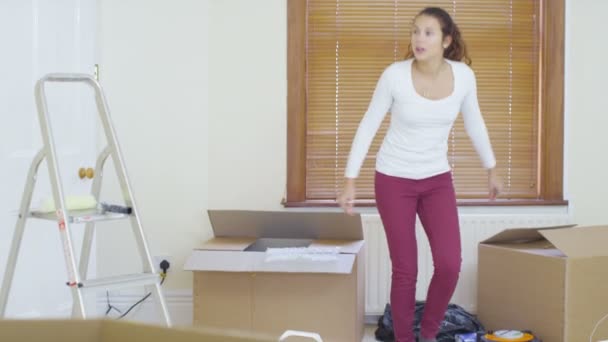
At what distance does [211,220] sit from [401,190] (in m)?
0.93

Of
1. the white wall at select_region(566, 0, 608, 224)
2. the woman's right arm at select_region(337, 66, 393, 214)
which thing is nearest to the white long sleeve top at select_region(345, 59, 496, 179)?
the woman's right arm at select_region(337, 66, 393, 214)

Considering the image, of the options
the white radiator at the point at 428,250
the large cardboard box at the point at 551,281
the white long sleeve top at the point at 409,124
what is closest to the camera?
the white long sleeve top at the point at 409,124

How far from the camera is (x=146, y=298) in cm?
424

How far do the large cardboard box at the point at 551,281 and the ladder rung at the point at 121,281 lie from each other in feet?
5.65

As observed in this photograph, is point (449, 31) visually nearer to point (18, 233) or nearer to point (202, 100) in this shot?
point (202, 100)

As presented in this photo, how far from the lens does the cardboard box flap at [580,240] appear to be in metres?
3.53

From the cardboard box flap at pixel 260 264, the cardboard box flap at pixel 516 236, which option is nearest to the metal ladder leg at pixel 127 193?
the cardboard box flap at pixel 260 264

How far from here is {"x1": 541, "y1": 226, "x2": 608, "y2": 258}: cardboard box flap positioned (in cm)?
353

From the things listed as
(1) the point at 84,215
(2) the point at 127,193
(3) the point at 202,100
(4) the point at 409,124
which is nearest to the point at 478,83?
(4) the point at 409,124

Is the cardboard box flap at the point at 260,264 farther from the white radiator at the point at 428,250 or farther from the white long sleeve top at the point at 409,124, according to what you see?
the white radiator at the point at 428,250

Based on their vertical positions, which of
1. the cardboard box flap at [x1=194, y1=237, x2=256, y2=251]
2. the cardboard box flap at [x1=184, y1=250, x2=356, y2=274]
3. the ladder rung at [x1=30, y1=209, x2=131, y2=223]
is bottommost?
the cardboard box flap at [x1=184, y1=250, x2=356, y2=274]

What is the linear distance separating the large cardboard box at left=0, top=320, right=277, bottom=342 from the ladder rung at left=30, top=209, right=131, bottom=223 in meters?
1.48

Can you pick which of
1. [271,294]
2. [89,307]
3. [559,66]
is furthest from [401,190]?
[89,307]

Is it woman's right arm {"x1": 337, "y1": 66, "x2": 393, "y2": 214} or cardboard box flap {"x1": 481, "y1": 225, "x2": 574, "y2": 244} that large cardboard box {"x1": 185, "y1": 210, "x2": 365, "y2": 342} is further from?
cardboard box flap {"x1": 481, "y1": 225, "x2": 574, "y2": 244}
